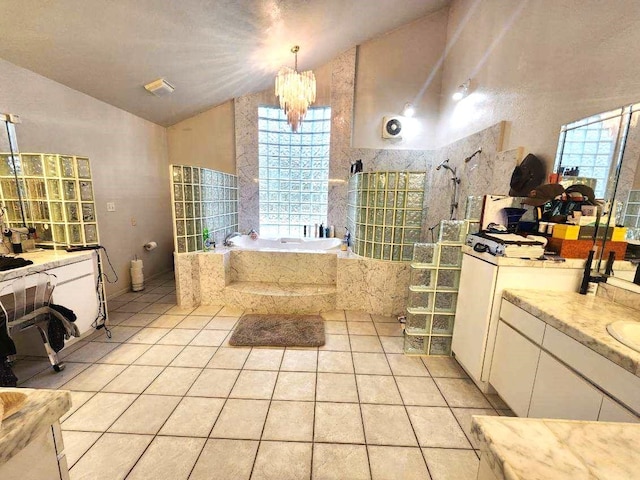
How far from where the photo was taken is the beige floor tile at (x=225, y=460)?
1311 mm

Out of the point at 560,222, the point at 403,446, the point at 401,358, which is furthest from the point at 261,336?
the point at 560,222

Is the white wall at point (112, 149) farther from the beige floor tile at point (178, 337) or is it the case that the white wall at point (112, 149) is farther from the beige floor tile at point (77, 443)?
the beige floor tile at point (77, 443)

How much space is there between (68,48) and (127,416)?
2.86 meters

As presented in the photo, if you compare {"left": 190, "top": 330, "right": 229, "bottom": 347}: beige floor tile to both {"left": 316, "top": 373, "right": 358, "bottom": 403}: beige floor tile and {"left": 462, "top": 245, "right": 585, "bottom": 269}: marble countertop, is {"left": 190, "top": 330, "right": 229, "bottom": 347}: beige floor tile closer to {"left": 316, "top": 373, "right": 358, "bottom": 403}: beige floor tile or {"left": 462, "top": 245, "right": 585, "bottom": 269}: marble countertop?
{"left": 316, "top": 373, "right": 358, "bottom": 403}: beige floor tile

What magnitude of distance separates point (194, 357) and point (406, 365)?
1780 millimetres

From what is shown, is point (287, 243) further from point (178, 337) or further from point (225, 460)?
point (225, 460)

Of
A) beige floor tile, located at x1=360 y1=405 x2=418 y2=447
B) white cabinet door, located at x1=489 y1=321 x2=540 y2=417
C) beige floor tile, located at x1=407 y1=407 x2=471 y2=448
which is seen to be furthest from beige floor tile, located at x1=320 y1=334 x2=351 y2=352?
white cabinet door, located at x1=489 y1=321 x2=540 y2=417

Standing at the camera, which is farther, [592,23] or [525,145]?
Result: [525,145]

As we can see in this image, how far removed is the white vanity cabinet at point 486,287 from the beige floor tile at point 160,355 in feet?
7.74

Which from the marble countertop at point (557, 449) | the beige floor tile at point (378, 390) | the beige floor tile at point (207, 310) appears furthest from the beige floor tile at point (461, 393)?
the beige floor tile at point (207, 310)

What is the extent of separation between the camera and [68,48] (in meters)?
2.18

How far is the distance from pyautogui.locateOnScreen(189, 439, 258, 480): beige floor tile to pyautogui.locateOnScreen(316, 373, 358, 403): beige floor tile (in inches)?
21.1

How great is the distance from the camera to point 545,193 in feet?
5.89

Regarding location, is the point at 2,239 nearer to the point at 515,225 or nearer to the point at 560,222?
the point at 515,225
